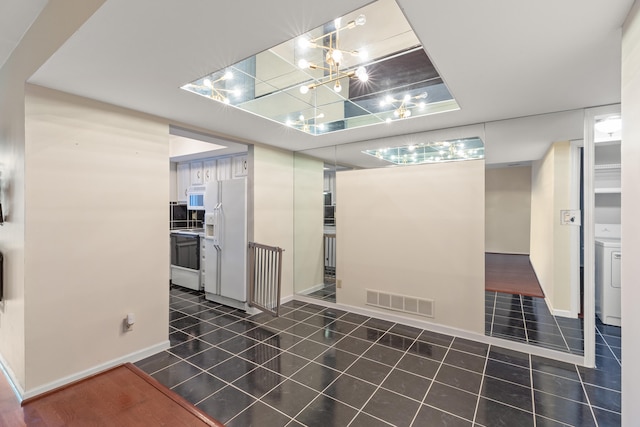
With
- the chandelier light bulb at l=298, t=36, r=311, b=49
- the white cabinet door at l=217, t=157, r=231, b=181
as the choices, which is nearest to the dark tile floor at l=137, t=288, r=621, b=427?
the chandelier light bulb at l=298, t=36, r=311, b=49

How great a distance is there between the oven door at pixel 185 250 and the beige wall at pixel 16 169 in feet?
7.77

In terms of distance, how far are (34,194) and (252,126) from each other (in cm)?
194

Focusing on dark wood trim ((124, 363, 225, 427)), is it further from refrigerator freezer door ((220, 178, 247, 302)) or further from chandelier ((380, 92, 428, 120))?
chandelier ((380, 92, 428, 120))

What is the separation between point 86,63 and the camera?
72.6 inches

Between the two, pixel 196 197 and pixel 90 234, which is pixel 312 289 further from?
pixel 90 234

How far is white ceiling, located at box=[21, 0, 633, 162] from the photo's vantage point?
134cm

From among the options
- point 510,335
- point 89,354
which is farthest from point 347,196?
point 89,354

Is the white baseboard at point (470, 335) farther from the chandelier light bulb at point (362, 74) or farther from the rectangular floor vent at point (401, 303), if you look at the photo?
the chandelier light bulb at point (362, 74)

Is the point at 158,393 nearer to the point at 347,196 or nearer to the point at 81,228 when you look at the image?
the point at 81,228

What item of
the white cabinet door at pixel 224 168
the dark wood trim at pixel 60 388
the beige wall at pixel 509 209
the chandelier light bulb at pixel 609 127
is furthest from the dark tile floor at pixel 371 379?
the beige wall at pixel 509 209

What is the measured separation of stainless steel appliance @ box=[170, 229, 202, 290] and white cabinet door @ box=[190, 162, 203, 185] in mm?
1198

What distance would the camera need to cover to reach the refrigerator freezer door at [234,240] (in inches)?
157

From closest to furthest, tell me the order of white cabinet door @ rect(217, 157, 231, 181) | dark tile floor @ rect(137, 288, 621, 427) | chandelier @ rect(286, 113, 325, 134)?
1. dark tile floor @ rect(137, 288, 621, 427)
2. chandelier @ rect(286, 113, 325, 134)
3. white cabinet door @ rect(217, 157, 231, 181)

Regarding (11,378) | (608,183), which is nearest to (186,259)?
(11,378)
